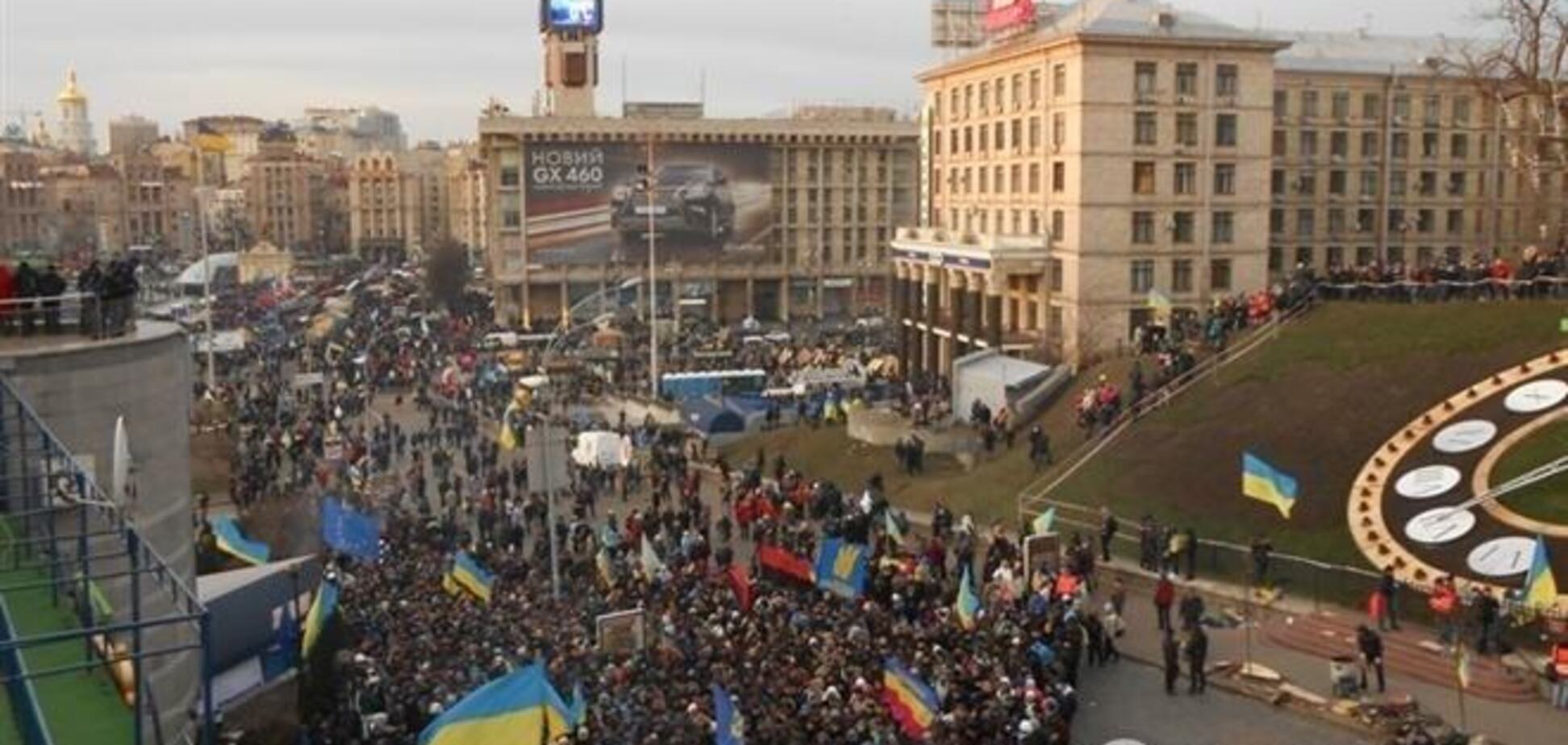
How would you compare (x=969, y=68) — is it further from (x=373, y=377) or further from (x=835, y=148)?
(x=835, y=148)

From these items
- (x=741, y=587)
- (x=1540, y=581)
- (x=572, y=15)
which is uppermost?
(x=572, y=15)

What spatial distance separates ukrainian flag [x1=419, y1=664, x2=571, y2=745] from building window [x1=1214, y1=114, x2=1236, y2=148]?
159ft

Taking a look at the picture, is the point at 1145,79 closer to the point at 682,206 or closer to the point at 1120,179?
the point at 1120,179

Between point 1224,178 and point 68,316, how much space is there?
4817 cm

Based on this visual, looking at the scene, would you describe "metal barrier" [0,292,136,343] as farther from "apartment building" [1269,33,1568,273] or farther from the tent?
"apartment building" [1269,33,1568,273]

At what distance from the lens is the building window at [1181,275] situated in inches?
2386

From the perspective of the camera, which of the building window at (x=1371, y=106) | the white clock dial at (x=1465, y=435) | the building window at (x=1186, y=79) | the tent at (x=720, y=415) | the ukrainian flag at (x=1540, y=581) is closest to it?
the ukrainian flag at (x=1540, y=581)

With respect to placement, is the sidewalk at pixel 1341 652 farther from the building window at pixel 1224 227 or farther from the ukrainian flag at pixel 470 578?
the building window at pixel 1224 227

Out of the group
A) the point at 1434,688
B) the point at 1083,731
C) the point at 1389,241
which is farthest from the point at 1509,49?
the point at 1083,731

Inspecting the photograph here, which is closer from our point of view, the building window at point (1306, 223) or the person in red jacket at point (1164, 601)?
the person in red jacket at point (1164, 601)

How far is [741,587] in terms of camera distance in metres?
28.2

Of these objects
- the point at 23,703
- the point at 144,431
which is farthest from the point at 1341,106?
the point at 23,703

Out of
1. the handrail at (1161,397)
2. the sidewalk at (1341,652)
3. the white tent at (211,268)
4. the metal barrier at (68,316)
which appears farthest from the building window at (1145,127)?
the white tent at (211,268)

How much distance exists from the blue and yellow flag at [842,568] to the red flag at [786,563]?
794 mm
